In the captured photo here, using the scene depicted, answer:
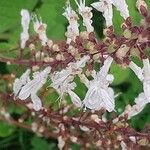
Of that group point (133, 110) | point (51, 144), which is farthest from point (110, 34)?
point (51, 144)

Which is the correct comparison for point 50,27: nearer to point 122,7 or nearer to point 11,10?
point 11,10

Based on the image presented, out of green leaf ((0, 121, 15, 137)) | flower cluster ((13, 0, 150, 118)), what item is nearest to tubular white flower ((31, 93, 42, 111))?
flower cluster ((13, 0, 150, 118))

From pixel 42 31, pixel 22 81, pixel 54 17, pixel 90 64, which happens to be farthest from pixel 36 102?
pixel 54 17

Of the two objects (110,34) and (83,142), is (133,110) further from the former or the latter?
(110,34)

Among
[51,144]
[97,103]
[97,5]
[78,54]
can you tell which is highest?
[97,5]

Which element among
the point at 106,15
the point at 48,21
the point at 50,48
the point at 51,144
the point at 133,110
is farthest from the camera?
the point at 51,144

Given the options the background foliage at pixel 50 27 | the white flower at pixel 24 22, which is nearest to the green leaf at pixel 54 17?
the background foliage at pixel 50 27

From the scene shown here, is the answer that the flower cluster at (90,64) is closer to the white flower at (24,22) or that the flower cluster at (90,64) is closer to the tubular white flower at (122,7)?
the tubular white flower at (122,7)

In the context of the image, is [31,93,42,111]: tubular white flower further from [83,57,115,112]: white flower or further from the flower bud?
the flower bud
